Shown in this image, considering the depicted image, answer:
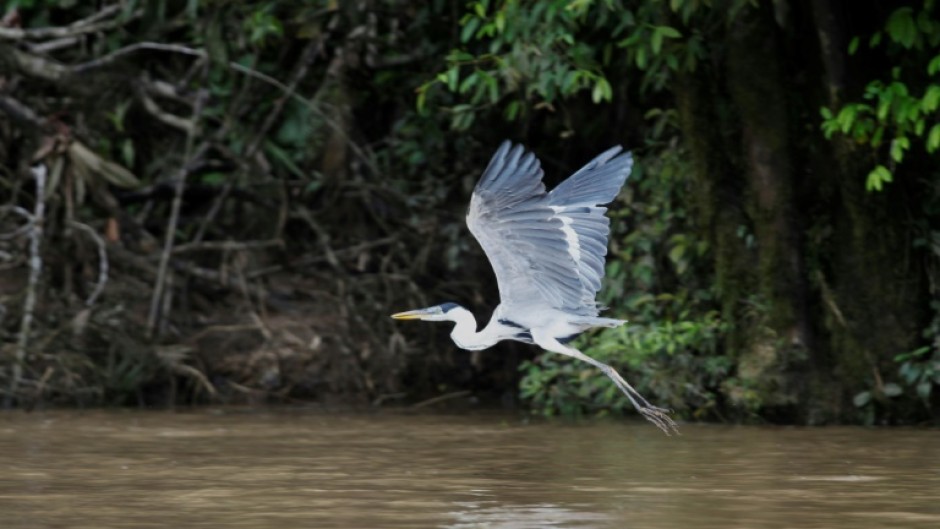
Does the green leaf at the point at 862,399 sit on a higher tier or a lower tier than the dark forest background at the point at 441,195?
lower

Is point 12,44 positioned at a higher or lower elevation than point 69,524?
higher

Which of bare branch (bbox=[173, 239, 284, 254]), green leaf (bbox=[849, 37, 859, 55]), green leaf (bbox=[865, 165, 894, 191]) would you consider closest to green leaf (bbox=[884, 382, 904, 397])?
green leaf (bbox=[865, 165, 894, 191])

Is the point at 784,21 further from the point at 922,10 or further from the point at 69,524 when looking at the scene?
the point at 69,524

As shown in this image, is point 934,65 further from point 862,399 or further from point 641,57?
point 862,399

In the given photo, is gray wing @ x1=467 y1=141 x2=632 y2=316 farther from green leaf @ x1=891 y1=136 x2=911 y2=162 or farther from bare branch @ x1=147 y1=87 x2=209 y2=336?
bare branch @ x1=147 y1=87 x2=209 y2=336

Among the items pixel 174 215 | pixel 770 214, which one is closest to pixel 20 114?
pixel 174 215

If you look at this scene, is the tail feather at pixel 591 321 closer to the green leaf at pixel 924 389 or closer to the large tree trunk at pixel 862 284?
the large tree trunk at pixel 862 284

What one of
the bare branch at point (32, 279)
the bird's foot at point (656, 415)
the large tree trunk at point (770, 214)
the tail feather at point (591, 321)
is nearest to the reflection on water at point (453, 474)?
the bird's foot at point (656, 415)

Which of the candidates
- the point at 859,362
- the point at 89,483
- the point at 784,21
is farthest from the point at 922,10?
the point at 89,483

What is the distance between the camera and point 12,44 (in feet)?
33.4

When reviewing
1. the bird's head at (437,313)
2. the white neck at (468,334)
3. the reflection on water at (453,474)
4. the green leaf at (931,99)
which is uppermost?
the green leaf at (931,99)

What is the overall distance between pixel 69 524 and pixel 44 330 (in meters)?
5.12

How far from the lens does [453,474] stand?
6055mm

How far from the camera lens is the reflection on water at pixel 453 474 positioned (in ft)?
15.8
